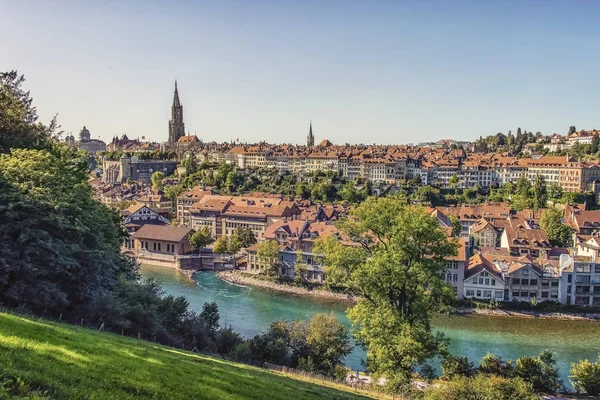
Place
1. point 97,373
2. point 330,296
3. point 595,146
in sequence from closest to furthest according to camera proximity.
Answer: point 97,373, point 330,296, point 595,146

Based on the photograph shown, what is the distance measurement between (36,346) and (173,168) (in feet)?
243

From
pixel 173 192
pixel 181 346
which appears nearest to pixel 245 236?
pixel 173 192

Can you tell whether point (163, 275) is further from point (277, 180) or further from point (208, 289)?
point (277, 180)

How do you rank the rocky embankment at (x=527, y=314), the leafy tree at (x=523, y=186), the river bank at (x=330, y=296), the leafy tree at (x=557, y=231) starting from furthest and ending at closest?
the leafy tree at (x=523, y=186) < the leafy tree at (x=557, y=231) < the river bank at (x=330, y=296) < the rocky embankment at (x=527, y=314)

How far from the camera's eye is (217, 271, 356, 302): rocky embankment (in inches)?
1051

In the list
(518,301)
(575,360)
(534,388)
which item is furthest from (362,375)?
(518,301)

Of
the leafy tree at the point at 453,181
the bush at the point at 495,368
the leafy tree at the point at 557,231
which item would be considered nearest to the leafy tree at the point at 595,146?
the leafy tree at the point at 453,181

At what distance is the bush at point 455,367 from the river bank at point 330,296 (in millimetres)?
9733

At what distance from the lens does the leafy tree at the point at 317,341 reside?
45.4 ft

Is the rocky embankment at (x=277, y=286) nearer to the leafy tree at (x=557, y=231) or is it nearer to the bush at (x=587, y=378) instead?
the bush at (x=587, y=378)

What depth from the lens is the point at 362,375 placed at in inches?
574

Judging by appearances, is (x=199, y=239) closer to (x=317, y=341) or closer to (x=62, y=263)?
(x=317, y=341)

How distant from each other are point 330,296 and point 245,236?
12096mm

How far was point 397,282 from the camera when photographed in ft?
35.3
